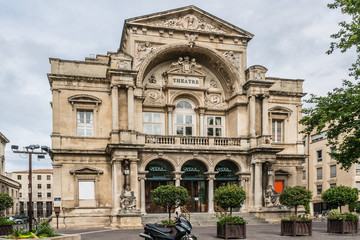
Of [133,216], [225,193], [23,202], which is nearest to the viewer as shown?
[225,193]

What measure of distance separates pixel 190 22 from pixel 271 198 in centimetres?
1487

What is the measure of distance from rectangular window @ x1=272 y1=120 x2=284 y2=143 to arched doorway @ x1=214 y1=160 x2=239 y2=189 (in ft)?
15.6

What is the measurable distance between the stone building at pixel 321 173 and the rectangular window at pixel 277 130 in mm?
15548

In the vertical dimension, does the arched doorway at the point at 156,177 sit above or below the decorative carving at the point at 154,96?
below

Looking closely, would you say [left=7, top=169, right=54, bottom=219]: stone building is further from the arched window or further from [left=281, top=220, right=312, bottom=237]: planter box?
[left=281, top=220, right=312, bottom=237]: planter box

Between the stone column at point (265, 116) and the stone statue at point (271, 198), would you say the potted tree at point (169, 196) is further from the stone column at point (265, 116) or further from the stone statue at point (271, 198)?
the stone column at point (265, 116)

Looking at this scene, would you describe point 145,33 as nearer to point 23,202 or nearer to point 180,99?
point 180,99

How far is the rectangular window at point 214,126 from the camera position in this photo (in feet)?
102

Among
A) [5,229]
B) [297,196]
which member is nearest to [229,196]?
[297,196]

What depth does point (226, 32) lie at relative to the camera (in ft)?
101

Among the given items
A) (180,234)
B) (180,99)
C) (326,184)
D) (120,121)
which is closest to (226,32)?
(180,99)

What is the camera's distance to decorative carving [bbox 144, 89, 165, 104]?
30.1 metres

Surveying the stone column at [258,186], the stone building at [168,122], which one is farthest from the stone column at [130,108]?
the stone column at [258,186]

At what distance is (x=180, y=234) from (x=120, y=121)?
14.1 meters
